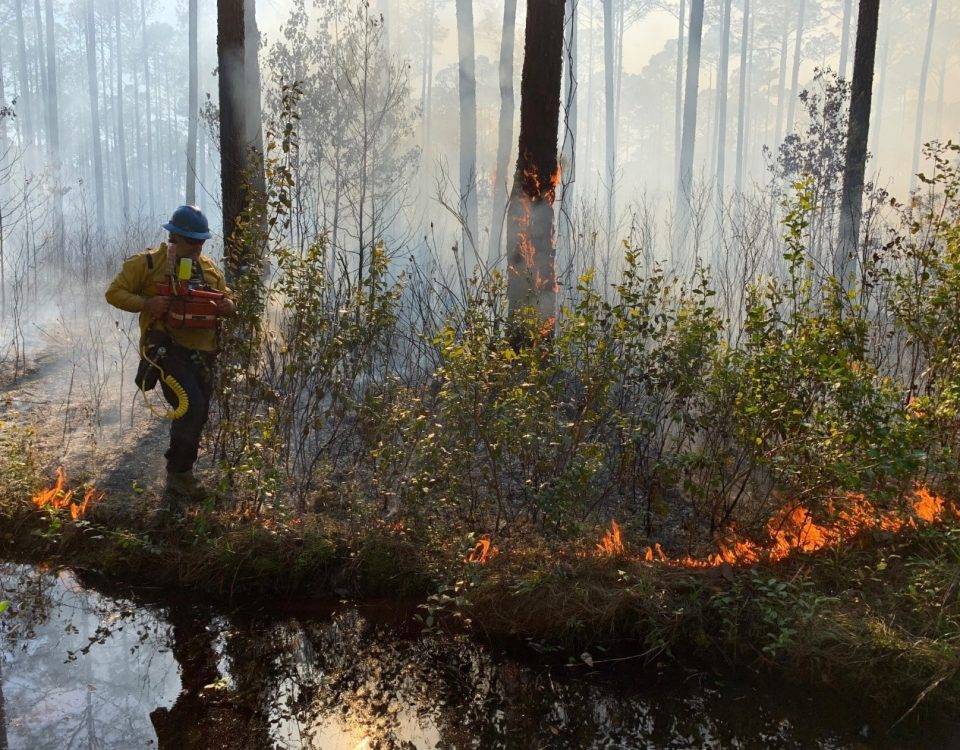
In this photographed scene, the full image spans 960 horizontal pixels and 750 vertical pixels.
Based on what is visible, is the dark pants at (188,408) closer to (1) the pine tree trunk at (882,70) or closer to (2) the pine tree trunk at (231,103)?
(2) the pine tree trunk at (231,103)

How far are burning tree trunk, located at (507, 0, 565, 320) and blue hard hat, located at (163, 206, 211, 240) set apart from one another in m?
2.18

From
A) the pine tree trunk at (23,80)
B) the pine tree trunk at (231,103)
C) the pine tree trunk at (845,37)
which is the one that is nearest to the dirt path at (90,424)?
the pine tree trunk at (231,103)

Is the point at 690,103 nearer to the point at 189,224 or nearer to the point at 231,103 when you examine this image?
the point at 231,103

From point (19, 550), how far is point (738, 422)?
394cm

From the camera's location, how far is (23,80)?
38.4 metres

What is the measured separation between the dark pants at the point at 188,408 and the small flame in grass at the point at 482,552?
6.11 ft

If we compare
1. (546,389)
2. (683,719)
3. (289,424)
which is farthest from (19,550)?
(683,719)

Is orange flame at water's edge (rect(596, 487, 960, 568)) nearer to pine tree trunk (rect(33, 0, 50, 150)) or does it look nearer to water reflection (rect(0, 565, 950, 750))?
water reflection (rect(0, 565, 950, 750))

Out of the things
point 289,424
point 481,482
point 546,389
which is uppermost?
point 546,389

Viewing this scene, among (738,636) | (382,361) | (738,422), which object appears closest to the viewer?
(738,636)

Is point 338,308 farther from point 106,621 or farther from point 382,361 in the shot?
point 106,621

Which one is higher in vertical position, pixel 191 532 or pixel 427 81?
pixel 427 81

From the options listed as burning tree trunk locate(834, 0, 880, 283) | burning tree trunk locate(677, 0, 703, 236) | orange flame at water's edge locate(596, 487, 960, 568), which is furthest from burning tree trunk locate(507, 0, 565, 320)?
burning tree trunk locate(677, 0, 703, 236)

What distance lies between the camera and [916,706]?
2.92 m
